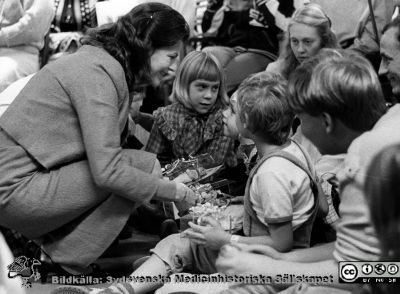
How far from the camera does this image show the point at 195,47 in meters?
5.05

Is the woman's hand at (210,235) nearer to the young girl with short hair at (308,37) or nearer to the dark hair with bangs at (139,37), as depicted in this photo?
the dark hair with bangs at (139,37)

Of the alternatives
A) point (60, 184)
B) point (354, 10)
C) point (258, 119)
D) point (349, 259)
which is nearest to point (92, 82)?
point (60, 184)

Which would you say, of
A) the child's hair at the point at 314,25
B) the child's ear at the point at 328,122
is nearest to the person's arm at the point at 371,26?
the child's hair at the point at 314,25

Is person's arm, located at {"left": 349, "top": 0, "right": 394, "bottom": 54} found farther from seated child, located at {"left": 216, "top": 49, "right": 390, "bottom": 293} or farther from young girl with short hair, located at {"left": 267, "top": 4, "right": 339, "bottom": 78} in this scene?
seated child, located at {"left": 216, "top": 49, "right": 390, "bottom": 293}

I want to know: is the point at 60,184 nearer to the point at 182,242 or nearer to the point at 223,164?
the point at 182,242

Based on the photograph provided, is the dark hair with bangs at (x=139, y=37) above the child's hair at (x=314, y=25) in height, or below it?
above

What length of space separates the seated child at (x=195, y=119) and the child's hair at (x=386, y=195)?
90.3 inches

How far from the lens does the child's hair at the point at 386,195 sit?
1311 millimetres

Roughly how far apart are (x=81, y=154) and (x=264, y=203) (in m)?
0.80

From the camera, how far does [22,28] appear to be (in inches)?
182

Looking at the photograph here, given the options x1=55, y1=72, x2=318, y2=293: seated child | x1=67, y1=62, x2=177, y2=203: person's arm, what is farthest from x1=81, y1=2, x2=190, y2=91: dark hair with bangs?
x1=55, y1=72, x2=318, y2=293: seated child

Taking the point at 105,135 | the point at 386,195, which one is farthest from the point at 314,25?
the point at 386,195

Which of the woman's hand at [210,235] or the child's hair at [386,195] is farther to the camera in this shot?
the woman's hand at [210,235]

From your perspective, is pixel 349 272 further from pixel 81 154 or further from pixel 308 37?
pixel 308 37
